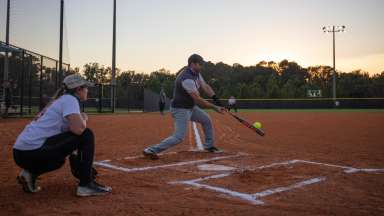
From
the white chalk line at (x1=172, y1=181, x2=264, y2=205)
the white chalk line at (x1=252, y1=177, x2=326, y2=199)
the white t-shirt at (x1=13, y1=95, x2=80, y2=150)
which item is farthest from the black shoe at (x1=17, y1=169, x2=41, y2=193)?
the white chalk line at (x1=252, y1=177, x2=326, y2=199)

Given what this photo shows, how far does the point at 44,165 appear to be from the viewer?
173 inches

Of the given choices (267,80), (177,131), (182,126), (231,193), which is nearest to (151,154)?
(177,131)

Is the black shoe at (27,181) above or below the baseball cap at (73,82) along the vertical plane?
below

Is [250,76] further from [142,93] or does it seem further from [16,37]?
[16,37]

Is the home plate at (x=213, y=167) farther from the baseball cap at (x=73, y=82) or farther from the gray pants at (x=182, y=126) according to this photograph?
the baseball cap at (x=73, y=82)

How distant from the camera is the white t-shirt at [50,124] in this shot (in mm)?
4258

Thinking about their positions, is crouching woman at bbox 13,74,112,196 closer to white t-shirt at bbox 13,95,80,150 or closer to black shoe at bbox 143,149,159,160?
white t-shirt at bbox 13,95,80,150

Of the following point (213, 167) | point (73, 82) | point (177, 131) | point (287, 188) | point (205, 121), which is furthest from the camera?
point (205, 121)

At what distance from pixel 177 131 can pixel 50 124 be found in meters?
3.07

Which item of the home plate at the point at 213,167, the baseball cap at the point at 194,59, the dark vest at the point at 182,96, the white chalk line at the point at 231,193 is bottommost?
the white chalk line at the point at 231,193

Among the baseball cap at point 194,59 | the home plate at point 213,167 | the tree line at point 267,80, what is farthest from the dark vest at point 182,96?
the tree line at point 267,80

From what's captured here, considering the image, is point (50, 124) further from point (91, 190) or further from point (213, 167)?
point (213, 167)

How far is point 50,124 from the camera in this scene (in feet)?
14.2

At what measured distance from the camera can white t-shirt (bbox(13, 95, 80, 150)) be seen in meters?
4.26
